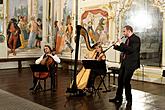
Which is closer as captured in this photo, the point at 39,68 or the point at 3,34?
the point at 39,68

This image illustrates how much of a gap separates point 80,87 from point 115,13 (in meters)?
4.70

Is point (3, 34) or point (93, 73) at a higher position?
point (3, 34)

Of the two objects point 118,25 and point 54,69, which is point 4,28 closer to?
point 118,25

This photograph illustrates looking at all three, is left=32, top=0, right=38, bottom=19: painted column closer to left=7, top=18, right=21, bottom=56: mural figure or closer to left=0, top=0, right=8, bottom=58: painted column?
left=7, top=18, right=21, bottom=56: mural figure

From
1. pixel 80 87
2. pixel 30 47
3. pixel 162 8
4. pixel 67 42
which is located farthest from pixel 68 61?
pixel 80 87

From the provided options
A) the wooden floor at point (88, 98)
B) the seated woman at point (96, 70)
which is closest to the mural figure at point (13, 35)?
the wooden floor at point (88, 98)

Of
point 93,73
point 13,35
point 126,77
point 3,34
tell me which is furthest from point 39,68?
point 13,35

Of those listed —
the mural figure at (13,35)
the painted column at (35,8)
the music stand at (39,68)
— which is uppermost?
the painted column at (35,8)

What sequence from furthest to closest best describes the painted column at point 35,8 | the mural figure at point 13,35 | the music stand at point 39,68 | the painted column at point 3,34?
the painted column at point 35,8, the mural figure at point 13,35, the painted column at point 3,34, the music stand at point 39,68

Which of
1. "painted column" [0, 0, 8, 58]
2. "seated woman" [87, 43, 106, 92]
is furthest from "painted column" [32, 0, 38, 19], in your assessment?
"seated woman" [87, 43, 106, 92]

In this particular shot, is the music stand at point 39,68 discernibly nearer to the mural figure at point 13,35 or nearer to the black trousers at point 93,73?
the black trousers at point 93,73

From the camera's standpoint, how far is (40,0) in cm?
1379

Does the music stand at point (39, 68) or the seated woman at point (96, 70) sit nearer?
the seated woman at point (96, 70)

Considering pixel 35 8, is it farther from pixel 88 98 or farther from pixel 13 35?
pixel 88 98
